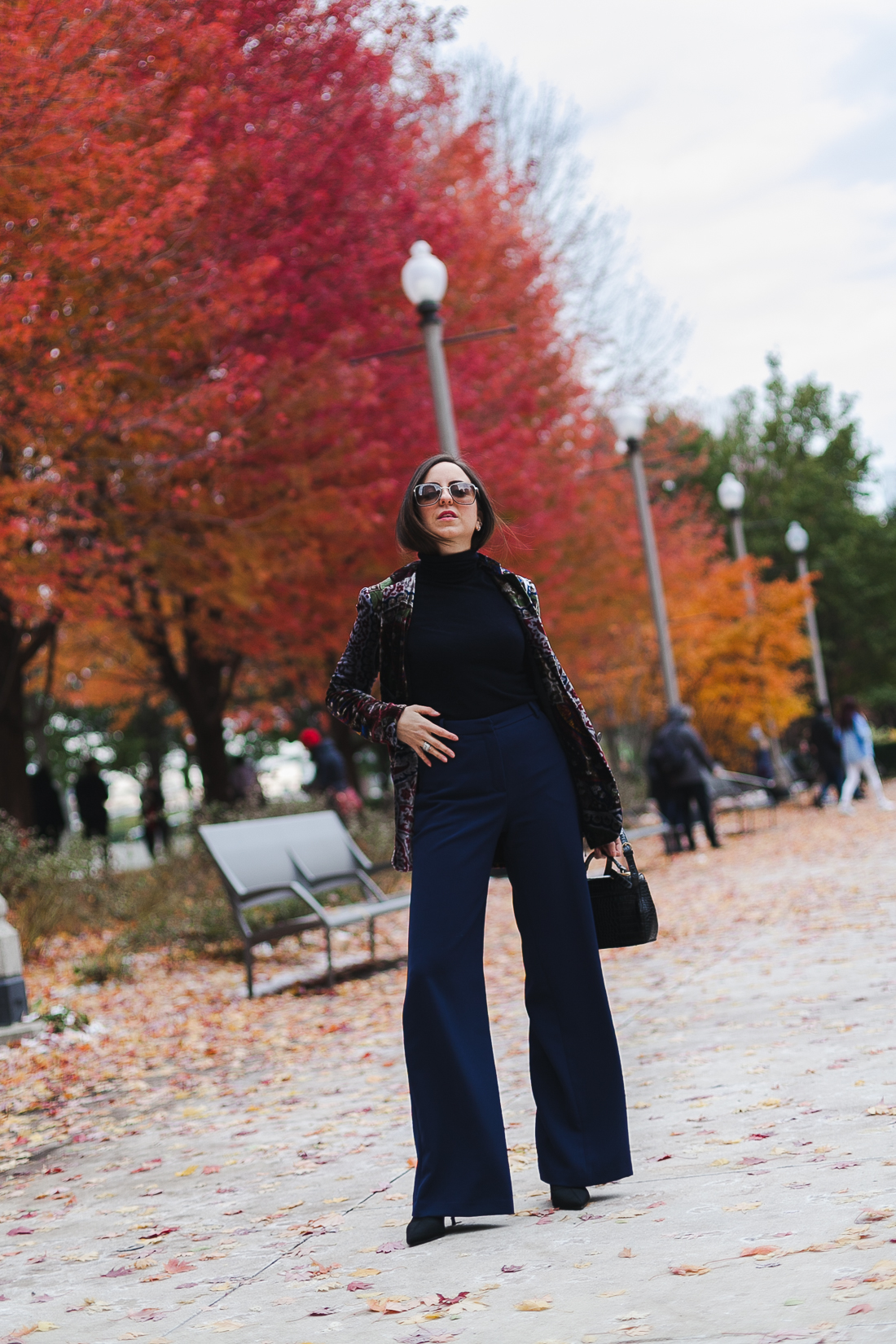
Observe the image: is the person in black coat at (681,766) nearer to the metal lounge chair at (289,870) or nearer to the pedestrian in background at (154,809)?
the metal lounge chair at (289,870)

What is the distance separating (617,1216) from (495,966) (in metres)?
5.51

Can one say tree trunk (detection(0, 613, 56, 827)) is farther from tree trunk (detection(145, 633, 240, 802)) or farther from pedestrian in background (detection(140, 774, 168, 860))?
pedestrian in background (detection(140, 774, 168, 860))

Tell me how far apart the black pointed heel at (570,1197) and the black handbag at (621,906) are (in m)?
0.61

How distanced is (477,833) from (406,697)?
0.43m

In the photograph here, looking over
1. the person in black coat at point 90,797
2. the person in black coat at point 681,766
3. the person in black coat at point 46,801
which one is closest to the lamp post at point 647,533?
the person in black coat at point 681,766

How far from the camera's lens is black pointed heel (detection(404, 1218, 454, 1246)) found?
3.46 m

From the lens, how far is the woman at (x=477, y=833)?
11.5ft

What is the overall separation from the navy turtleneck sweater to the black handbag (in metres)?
0.51

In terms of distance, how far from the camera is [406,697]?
3.82 m

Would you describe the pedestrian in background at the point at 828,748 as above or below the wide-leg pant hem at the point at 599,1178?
above

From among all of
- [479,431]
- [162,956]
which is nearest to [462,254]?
[479,431]

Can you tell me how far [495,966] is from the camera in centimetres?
893

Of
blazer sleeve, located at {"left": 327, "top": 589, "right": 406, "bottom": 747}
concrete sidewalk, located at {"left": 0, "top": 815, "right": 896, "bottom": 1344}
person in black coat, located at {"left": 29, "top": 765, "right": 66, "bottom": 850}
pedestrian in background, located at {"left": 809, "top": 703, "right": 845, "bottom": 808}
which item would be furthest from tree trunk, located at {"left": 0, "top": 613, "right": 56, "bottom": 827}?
pedestrian in background, located at {"left": 809, "top": 703, "right": 845, "bottom": 808}

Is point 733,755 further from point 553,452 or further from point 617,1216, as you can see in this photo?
point 617,1216
